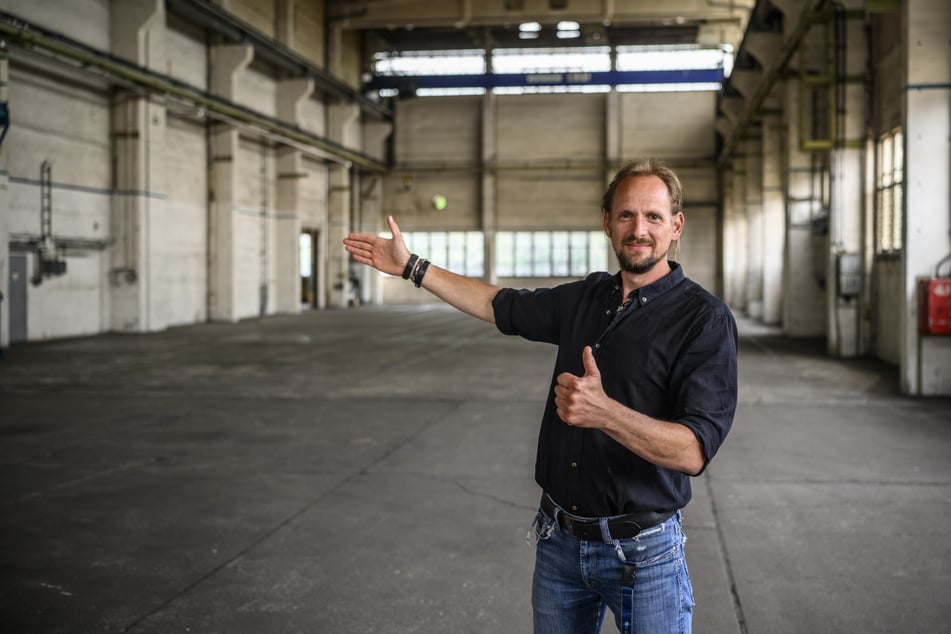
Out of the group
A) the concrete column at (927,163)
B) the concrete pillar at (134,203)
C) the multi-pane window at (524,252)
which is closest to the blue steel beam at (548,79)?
the multi-pane window at (524,252)

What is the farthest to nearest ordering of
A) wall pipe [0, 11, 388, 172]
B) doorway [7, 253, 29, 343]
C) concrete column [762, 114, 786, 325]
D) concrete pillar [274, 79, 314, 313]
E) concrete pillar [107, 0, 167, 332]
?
concrete pillar [274, 79, 314, 313] < concrete column [762, 114, 786, 325] < concrete pillar [107, 0, 167, 332] < doorway [7, 253, 29, 343] < wall pipe [0, 11, 388, 172]

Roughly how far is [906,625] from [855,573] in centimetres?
67

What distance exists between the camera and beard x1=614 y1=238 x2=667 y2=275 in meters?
2.35

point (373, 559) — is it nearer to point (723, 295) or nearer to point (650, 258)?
point (650, 258)

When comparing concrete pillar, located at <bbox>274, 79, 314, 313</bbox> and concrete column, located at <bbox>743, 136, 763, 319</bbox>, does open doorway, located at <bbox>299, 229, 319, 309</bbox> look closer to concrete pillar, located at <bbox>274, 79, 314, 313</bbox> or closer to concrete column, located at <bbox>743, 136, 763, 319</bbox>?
concrete pillar, located at <bbox>274, 79, 314, 313</bbox>

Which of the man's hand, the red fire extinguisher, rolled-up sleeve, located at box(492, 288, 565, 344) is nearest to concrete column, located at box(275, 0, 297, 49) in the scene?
the red fire extinguisher

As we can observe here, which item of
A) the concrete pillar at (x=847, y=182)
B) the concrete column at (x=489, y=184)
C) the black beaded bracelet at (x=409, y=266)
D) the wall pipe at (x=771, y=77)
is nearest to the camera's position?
the black beaded bracelet at (x=409, y=266)

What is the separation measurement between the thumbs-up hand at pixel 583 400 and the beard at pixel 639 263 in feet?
1.39

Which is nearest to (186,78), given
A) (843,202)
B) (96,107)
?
(96,107)

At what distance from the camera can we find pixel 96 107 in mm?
19812

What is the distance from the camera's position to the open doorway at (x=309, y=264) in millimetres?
32312

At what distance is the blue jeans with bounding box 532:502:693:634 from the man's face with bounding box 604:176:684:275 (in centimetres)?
71

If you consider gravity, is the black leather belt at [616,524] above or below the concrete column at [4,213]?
below

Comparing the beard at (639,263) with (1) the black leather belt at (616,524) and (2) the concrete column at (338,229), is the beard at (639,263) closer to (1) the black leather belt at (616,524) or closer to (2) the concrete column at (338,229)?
(1) the black leather belt at (616,524)
